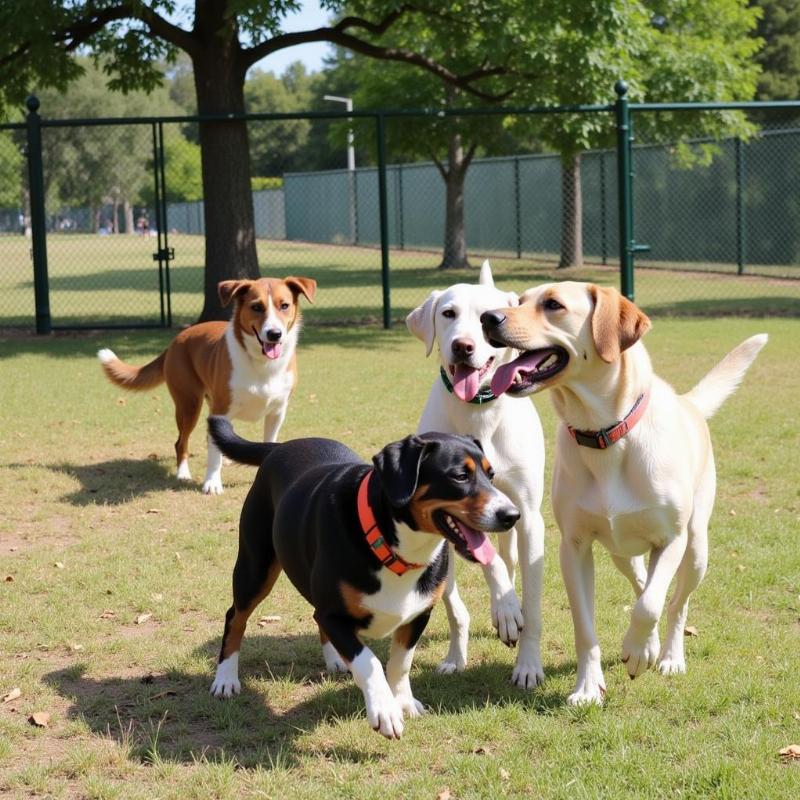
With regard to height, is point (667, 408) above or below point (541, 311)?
below

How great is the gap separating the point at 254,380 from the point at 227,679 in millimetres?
3900

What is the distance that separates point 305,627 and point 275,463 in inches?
41.7

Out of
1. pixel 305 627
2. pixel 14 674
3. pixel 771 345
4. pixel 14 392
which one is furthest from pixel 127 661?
pixel 771 345

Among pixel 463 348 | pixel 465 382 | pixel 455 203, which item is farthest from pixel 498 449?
pixel 455 203

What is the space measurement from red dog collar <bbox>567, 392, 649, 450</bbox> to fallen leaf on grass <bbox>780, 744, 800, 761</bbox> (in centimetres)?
121

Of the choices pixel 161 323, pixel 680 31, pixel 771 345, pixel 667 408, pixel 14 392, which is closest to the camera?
pixel 667 408

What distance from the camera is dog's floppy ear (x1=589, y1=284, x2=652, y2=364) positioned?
13.9 feet

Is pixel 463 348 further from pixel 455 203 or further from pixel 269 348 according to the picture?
pixel 455 203

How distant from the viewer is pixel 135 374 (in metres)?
9.36

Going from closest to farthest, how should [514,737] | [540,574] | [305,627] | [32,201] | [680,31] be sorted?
[514,737] < [540,574] < [305,627] < [32,201] < [680,31]

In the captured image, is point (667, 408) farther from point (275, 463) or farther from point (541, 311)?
point (275, 463)

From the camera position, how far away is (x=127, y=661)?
5059 millimetres

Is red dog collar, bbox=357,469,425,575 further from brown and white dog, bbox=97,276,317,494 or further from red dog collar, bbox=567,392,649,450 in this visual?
brown and white dog, bbox=97,276,317,494

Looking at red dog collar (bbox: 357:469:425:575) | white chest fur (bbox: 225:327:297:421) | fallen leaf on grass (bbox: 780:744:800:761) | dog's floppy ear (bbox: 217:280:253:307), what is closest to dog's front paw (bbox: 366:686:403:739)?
red dog collar (bbox: 357:469:425:575)
